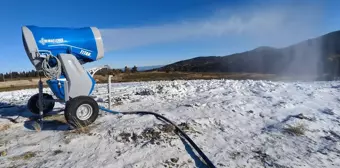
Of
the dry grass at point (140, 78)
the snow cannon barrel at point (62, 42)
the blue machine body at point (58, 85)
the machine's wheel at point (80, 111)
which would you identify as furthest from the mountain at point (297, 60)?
the blue machine body at point (58, 85)

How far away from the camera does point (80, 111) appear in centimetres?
471

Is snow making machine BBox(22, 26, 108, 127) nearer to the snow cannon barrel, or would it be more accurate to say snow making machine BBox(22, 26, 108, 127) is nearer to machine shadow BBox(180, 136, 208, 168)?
the snow cannon barrel

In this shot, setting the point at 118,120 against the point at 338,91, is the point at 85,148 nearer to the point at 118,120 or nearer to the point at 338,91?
the point at 118,120

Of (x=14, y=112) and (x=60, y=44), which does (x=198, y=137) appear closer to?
(x=60, y=44)

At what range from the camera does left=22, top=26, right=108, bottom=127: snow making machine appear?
15.6ft

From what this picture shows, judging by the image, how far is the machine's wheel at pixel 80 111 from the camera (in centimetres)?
448

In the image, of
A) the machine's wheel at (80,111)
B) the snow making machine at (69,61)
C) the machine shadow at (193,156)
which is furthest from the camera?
the snow making machine at (69,61)

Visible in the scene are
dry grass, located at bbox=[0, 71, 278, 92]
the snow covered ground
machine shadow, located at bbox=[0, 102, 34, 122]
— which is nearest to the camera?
the snow covered ground

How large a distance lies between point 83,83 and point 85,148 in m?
1.77

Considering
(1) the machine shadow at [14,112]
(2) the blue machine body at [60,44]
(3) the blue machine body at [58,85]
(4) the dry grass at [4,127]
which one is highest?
(2) the blue machine body at [60,44]

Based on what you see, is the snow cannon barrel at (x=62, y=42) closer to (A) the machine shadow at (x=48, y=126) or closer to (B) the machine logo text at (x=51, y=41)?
(B) the machine logo text at (x=51, y=41)

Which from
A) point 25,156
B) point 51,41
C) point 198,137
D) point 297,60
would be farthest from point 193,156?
point 297,60

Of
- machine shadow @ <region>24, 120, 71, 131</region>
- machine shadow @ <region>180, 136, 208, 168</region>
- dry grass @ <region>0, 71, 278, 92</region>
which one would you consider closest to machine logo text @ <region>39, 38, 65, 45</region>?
machine shadow @ <region>24, 120, 71, 131</region>

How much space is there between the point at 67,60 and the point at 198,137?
286 cm
